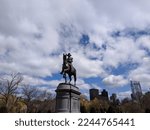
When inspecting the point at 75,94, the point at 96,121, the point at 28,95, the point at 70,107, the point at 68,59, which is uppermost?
the point at 28,95

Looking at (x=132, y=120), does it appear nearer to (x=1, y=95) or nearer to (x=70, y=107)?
(x=70, y=107)

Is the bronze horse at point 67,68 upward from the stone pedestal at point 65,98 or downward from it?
upward

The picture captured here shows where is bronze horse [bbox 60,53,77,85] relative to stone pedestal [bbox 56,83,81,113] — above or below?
above

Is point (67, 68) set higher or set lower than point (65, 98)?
higher

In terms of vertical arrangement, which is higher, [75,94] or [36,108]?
[36,108]

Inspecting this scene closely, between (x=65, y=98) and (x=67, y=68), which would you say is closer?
(x=65, y=98)

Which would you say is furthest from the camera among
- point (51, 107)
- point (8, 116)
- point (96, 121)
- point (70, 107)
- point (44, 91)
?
point (44, 91)

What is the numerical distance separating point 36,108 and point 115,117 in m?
67.7

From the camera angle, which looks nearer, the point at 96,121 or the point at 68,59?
the point at 96,121

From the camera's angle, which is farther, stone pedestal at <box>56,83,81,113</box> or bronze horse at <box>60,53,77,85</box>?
bronze horse at <box>60,53,77,85</box>

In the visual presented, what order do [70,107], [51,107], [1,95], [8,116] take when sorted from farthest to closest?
[51,107] → [1,95] → [70,107] → [8,116]

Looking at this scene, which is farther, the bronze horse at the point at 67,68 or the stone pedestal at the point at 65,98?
the bronze horse at the point at 67,68

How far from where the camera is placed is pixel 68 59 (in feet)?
80.1

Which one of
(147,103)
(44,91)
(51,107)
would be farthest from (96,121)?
(147,103)
